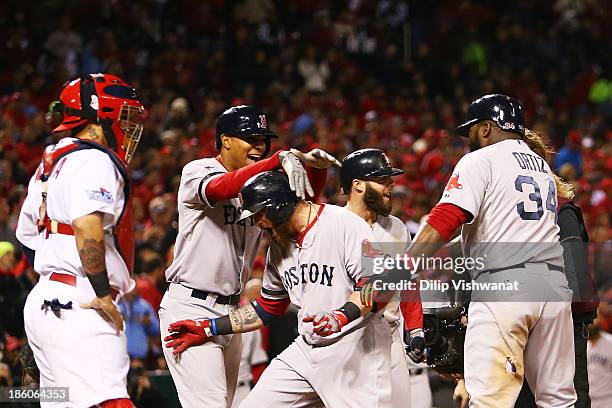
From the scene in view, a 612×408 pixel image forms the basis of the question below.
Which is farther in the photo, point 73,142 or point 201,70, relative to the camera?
point 201,70

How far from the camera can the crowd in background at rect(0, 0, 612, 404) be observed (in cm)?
1226

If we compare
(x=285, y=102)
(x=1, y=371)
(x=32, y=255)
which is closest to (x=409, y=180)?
(x=285, y=102)

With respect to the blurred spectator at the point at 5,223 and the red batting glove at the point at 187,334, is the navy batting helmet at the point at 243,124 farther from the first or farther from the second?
the blurred spectator at the point at 5,223

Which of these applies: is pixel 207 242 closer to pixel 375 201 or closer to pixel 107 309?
pixel 375 201

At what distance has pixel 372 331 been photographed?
514 cm

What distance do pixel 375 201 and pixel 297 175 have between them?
4.73 ft

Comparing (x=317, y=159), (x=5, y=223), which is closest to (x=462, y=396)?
(x=317, y=159)

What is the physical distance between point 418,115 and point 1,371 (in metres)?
11.8

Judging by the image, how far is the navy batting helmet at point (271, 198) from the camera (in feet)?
16.7

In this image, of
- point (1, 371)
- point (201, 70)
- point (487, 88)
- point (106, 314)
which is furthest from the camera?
point (487, 88)

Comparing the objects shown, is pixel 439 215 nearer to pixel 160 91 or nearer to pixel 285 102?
pixel 160 91

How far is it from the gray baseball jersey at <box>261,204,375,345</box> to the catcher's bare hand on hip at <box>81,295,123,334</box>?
0.92 m

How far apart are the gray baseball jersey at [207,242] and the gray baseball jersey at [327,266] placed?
84cm

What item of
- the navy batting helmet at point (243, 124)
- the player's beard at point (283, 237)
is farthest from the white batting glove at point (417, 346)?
the navy batting helmet at point (243, 124)
